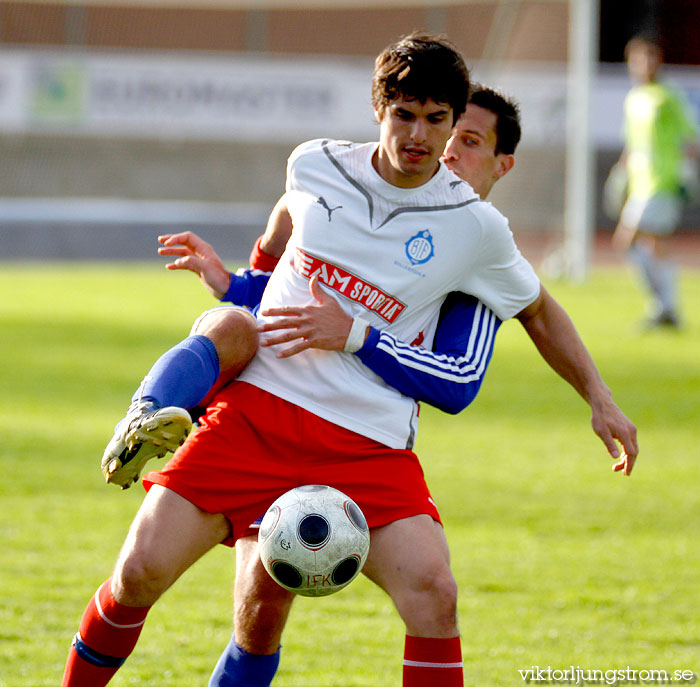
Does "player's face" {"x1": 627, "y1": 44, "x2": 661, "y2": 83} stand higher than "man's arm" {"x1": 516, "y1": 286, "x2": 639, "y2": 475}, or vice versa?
"man's arm" {"x1": 516, "y1": 286, "x2": 639, "y2": 475}

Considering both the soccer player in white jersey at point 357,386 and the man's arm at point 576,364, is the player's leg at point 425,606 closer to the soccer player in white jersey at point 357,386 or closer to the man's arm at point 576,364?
the soccer player in white jersey at point 357,386

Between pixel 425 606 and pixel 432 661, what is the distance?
147mm

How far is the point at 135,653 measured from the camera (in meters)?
4.51

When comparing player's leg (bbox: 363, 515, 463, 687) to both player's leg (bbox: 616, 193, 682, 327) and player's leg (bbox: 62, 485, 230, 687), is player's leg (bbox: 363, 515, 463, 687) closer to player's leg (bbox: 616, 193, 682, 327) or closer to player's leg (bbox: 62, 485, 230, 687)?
player's leg (bbox: 62, 485, 230, 687)

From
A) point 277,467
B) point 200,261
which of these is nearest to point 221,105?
point 200,261

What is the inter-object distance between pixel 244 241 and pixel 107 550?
13765 millimetres

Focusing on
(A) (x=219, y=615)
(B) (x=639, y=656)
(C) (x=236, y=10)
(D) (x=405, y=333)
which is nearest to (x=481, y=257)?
(D) (x=405, y=333)

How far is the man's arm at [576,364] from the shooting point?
3.68m

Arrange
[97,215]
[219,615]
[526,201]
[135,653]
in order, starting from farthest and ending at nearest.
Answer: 1. [97,215]
2. [526,201]
3. [219,615]
4. [135,653]

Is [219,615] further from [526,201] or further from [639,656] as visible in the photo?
[526,201]

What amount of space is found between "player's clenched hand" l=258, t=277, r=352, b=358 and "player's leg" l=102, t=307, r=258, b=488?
15 centimetres

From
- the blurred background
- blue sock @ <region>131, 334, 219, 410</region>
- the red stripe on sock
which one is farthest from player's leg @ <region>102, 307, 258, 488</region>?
the blurred background

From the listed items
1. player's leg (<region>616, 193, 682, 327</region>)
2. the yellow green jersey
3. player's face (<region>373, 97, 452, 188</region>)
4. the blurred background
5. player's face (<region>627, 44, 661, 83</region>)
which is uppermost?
player's face (<region>373, 97, 452, 188</region>)

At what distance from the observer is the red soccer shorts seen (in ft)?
11.1
